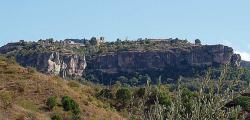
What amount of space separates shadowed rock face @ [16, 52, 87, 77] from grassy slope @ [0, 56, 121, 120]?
88644 millimetres

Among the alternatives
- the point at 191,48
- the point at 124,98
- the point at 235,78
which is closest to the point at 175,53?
the point at 191,48

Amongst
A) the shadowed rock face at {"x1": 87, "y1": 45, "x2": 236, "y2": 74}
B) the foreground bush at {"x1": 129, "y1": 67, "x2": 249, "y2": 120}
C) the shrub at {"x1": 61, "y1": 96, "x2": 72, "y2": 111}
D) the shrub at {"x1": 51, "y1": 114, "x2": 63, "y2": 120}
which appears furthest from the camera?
the shadowed rock face at {"x1": 87, "y1": 45, "x2": 236, "y2": 74}

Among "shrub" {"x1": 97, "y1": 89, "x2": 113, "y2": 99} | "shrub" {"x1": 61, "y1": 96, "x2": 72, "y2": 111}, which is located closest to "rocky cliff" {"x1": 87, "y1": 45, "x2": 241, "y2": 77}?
"shrub" {"x1": 97, "y1": 89, "x2": 113, "y2": 99}

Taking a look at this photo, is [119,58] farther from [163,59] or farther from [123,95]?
[123,95]

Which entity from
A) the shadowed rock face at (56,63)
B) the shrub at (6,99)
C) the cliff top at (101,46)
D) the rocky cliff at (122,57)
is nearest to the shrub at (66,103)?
the shrub at (6,99)

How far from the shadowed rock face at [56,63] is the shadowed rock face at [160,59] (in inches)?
235

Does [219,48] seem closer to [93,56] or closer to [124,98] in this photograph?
[93,56]

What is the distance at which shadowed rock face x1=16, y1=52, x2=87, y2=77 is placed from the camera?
15700 centimetres

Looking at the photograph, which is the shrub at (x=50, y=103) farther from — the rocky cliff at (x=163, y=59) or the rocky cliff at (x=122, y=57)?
the rocky cliff at (x=163, y=59)

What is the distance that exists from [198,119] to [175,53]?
161555 millimetres

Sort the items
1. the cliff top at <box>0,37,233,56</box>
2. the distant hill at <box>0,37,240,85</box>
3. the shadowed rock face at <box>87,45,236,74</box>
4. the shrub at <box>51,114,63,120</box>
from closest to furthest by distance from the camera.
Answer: the shrub at <box>51,114,63,120</box>, the distant hill at <box>0,37,240,85</box>, the shadowed rock face at <box>87,45,236,74</box>, the cliff top at <box>0,37,233,56</box>

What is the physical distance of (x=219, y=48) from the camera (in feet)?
549

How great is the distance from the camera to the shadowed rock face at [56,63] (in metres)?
157

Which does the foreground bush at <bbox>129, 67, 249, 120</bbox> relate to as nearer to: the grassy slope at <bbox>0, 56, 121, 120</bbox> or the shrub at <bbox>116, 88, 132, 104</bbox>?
the grassy slope at <bbox>0, 56, 121, 120</bbox>
